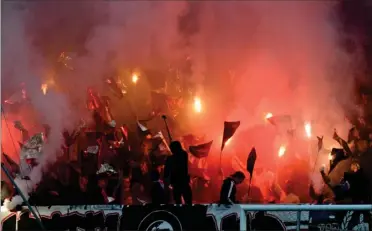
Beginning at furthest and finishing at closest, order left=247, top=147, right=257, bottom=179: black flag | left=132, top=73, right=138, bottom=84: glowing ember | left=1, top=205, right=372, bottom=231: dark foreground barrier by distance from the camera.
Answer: left=132, top=73, right=138, bottom=84: glowing ember → left=247, top=147, right=257, bottom=179: black flag → left=1, top=205, right=372, bottom=231: dark foreground barrier

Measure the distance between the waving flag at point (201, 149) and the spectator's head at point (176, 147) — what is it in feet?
0.31

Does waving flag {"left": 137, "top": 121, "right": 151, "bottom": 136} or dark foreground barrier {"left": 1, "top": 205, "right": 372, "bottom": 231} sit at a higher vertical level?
waving flag {"left": 137, "top": 121, "right": 151, "bottom": 136}

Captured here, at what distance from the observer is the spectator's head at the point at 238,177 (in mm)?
3779

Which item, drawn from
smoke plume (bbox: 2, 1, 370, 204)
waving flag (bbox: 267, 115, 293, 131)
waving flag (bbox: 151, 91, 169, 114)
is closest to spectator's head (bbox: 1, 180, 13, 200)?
smoke plume (bbox: 2, 1, 370, 204)

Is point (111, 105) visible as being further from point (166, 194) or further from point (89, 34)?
point (166, 194)

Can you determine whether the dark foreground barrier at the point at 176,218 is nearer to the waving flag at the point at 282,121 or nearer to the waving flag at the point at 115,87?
the waving flag at the point at 282,121

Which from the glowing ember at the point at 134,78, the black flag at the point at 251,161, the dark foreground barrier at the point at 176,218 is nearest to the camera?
the dark foreground barrier at the point at 176,218

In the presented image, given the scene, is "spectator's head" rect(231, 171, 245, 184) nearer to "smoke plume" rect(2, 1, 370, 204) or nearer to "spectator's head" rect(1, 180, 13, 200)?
"smoke plume" rect(2, 1, 370, 204)

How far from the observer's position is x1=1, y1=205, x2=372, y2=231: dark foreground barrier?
3.69 m

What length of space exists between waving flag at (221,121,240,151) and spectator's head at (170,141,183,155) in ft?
1.22

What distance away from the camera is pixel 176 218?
376 cm

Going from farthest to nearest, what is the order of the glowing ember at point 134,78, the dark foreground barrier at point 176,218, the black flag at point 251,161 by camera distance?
1. the glowing ember at point 134,78
2. the black flag at point 251,161
3. the dark foreground barrier at point 176,218

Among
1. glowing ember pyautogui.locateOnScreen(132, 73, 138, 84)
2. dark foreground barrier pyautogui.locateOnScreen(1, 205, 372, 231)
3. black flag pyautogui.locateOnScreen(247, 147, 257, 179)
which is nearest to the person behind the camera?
dark foreground barrier pyautogui.locateOnScreen(1, 205, 372, 231)

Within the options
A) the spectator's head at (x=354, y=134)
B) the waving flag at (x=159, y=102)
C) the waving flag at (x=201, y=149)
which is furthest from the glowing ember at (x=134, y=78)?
the spectator's head at (x=354, y=134)
